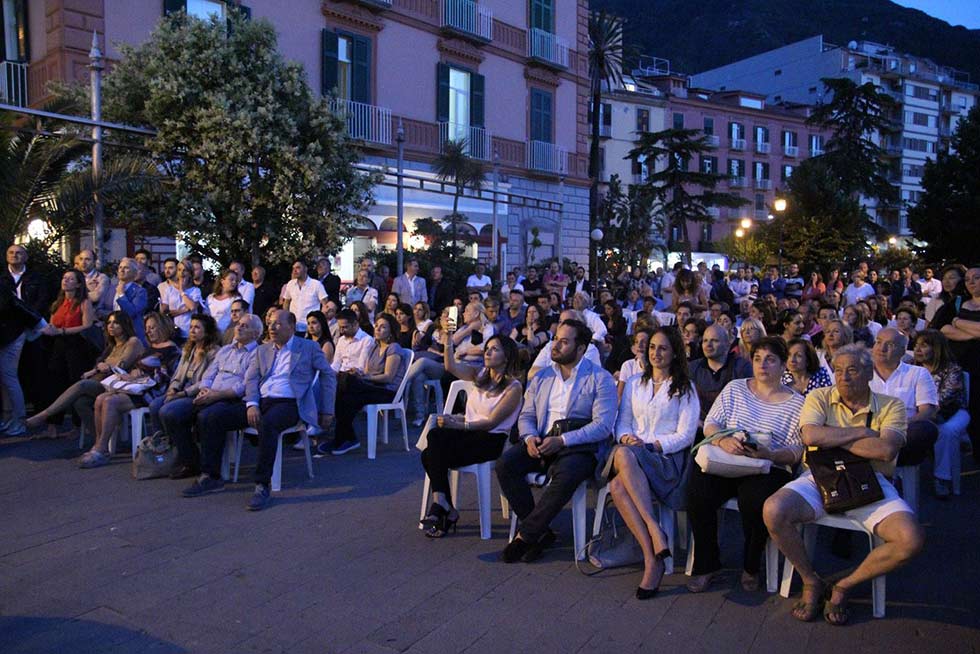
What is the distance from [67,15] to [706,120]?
46.7 meters

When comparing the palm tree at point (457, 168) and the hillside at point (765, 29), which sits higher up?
the hillside at point (765, 29)

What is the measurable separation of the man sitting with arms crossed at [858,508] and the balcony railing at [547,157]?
1993cm

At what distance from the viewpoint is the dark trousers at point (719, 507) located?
4.52m

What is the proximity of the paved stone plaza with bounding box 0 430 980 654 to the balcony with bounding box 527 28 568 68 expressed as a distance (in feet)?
64.8

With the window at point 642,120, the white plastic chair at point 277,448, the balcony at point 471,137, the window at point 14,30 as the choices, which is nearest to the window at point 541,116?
the balcony at point 471,137

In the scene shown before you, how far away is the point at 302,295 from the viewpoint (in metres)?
10.4

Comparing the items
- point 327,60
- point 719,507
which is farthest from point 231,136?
point 719,507

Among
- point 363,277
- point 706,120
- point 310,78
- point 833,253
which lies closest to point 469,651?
point 363,277

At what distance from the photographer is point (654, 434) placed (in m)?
5.13

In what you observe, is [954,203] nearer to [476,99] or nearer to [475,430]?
[476,99]

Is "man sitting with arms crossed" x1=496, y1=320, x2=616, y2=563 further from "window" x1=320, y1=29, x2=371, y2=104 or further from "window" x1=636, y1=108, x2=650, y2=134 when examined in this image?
"window" x1=636, y1=108, x2=650, y2=134

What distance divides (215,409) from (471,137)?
16576 mm

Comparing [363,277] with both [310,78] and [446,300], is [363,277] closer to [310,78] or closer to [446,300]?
[446,300]

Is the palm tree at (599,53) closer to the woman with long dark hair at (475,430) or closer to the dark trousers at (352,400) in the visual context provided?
the dark trousers at (352,400)
